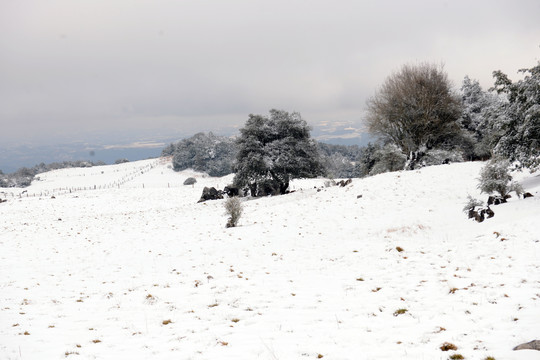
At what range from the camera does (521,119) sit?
1352 cm

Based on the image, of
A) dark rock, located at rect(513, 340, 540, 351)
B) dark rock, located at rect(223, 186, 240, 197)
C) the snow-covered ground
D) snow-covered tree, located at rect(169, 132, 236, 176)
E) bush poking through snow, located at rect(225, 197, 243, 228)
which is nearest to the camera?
dark rock, located at rect(513, 340, 540, 351)

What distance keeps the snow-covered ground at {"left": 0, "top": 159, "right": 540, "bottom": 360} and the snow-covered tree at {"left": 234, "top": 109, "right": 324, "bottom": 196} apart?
33.0 feet

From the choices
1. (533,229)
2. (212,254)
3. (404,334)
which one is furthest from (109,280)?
(533,229)

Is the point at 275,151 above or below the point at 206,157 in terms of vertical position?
below

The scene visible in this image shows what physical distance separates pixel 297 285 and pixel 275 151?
21.9m

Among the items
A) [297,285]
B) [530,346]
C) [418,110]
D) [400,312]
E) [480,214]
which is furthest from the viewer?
[418,110]

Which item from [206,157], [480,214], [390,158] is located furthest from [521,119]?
[206,157]

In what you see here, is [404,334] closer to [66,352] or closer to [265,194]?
[66,352]

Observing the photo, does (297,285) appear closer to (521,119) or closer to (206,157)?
(521,119)

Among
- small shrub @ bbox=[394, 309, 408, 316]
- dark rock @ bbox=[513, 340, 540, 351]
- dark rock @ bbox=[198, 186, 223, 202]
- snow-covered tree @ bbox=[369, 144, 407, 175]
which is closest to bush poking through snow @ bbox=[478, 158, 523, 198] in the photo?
small shrub @ bbox=[394, 309, 408, 316]

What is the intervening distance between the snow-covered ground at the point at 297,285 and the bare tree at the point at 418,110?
37.6 ft

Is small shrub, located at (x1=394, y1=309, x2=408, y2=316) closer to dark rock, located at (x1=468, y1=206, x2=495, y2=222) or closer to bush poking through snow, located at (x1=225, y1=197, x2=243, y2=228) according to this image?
dark rock, located at (x1=468, y1=206, x2=495, y2=222)

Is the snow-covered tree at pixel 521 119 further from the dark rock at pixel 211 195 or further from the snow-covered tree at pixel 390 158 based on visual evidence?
the dark rock at pixel 211 195

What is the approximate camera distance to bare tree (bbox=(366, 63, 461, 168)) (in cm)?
2883
